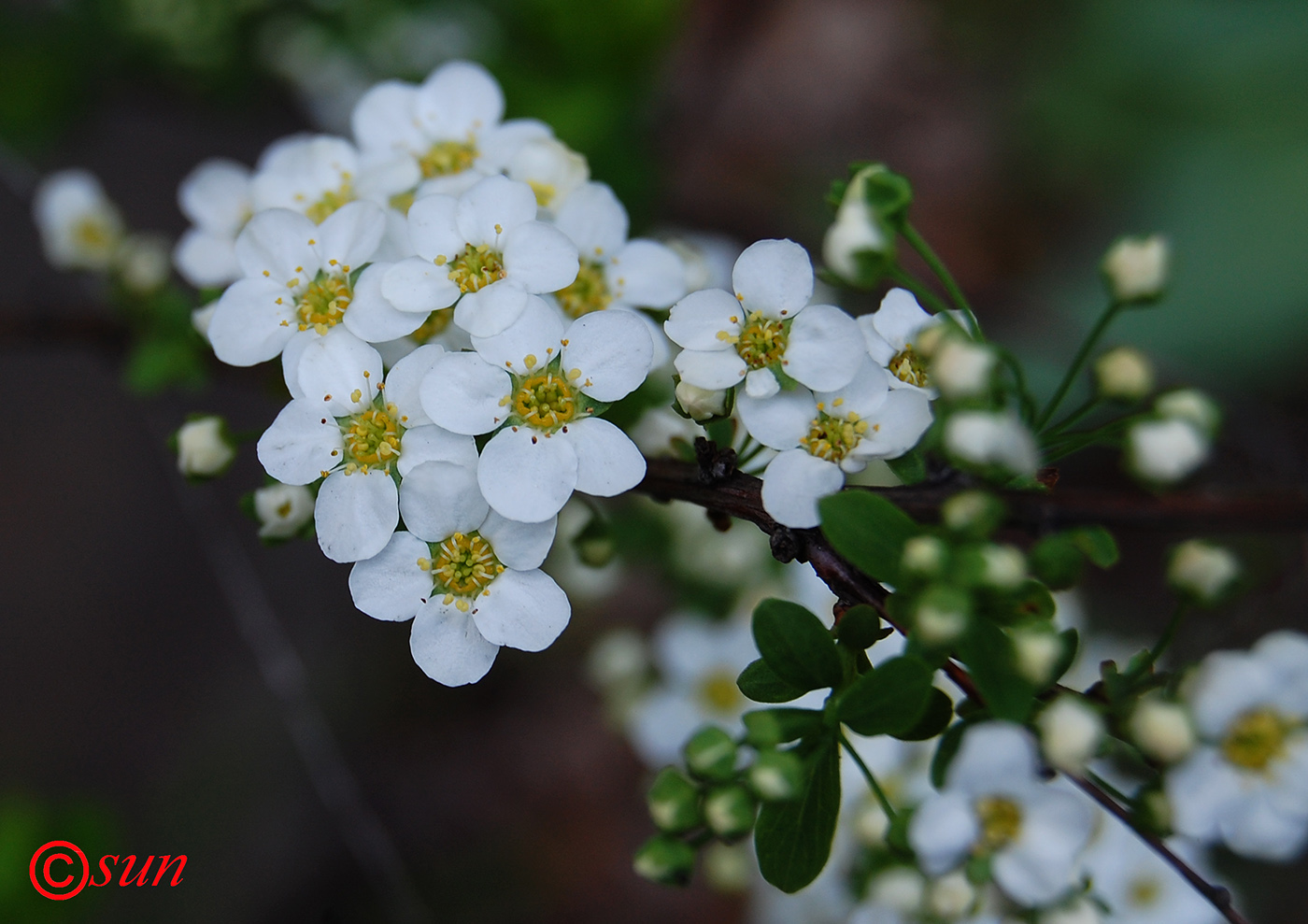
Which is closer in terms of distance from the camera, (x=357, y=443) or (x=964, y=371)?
(x=964, y=371)

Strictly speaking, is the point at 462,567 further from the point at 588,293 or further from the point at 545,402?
the point at 588,293

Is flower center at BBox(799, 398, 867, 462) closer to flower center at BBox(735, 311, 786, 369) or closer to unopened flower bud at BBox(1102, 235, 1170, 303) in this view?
flower center at BBox(735, 311, 786, 369)

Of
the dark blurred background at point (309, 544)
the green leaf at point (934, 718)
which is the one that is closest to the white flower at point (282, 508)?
the green leaf at point (934, 718)

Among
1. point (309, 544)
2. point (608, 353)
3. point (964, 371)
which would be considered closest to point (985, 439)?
point (964, 371)

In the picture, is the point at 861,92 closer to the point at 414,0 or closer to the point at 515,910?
the point at 414,0

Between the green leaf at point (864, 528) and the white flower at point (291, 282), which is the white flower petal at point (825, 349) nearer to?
the green leaf at point (864, 528)
